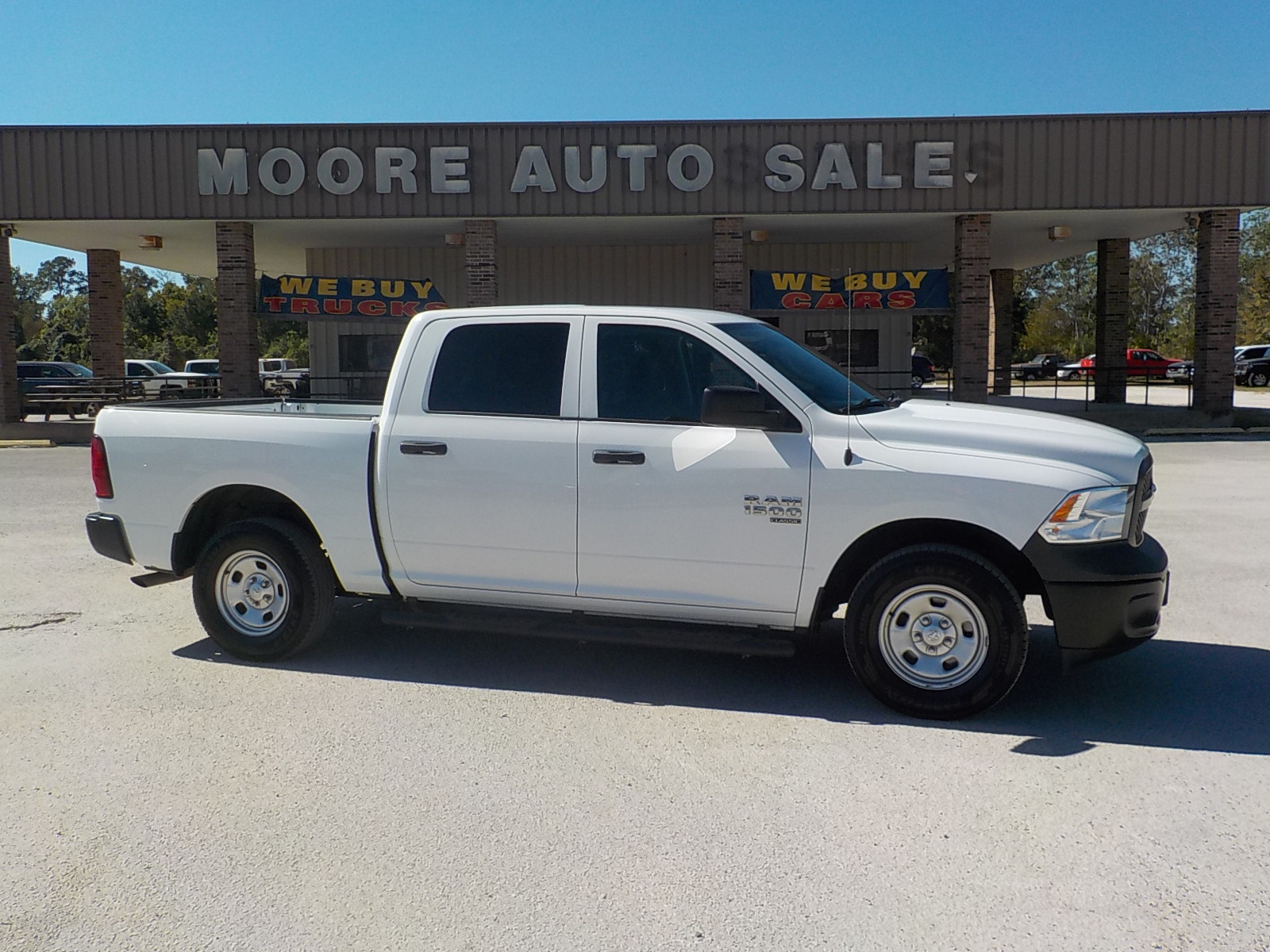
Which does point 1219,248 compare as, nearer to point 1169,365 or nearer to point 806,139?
point 806,139

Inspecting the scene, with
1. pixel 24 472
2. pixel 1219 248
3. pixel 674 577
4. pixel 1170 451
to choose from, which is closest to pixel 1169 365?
pixel 1219 248

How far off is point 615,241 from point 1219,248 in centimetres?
1256

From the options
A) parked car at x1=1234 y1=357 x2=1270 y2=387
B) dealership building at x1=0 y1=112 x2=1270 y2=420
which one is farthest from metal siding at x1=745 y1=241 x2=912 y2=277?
parked car at x1=1234 y1=357 x2=1270 y2=387

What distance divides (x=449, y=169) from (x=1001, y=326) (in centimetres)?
1967

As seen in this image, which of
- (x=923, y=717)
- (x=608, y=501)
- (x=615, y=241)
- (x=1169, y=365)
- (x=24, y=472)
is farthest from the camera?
(x=1169, y=365)

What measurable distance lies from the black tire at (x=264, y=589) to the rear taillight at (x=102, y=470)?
73 cm

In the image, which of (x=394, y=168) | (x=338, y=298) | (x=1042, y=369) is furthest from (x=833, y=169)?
(x=1042, y=369)

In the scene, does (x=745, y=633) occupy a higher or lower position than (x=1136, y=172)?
lower

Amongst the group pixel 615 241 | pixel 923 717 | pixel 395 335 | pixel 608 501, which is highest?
pixel 615 241

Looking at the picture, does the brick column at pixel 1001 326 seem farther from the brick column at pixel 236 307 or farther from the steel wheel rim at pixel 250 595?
the steel wheel rim at pixel 250 595

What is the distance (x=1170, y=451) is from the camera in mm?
17484

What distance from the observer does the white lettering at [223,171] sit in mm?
20188

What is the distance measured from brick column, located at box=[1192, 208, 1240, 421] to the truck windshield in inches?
694

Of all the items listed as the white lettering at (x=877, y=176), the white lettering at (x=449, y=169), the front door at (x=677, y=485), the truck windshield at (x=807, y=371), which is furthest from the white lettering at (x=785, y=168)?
the front door at (x=677, y=485)
